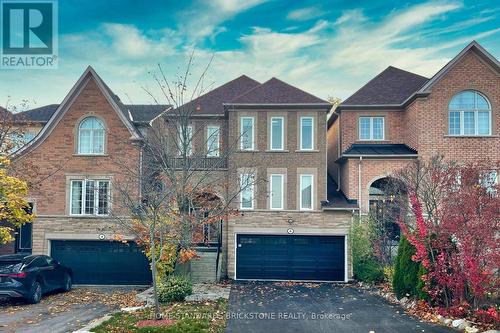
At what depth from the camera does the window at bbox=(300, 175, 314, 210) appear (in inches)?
827

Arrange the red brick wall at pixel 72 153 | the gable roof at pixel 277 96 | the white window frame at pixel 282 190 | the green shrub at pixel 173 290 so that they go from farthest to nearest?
the gable roof at pixel 277 96
the white window frame at pixel 282 190
the red brick wall at pixel 72 153
the green shrub at pixel 173 290

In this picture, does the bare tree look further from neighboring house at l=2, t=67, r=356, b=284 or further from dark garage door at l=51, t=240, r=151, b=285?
dark garage door at l=51, t=240, r=151, b=285

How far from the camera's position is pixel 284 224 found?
2066 centimetres

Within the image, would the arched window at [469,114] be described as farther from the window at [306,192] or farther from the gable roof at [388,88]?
the window at [306,192]

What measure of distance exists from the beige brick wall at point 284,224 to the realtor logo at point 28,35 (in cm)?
1067

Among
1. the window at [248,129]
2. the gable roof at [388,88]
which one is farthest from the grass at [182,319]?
the gable roof at [388,88]

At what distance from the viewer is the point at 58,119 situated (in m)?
20.9

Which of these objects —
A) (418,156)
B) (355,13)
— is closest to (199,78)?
(355,13)

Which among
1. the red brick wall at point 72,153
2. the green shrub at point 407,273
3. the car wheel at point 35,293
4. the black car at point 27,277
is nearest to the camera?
the green shrub at point 407,273

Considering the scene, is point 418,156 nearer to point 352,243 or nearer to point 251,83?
point 352,243

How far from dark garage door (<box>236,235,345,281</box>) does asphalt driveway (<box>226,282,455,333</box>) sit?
2.26 m

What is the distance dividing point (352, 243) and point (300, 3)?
10.7 m

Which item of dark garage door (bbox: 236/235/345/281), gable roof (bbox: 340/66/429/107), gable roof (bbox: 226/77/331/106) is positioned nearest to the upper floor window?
gable roof (bbox: 340/66/429/107)

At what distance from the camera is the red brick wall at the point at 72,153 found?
67.7 ft
